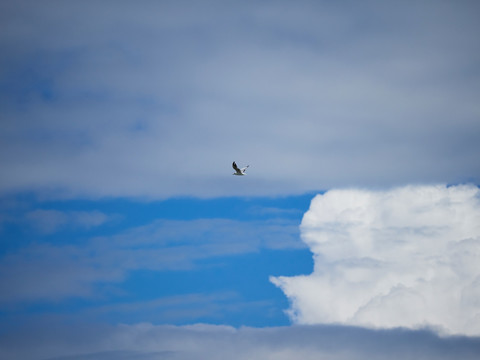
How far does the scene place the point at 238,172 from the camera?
124 metres
